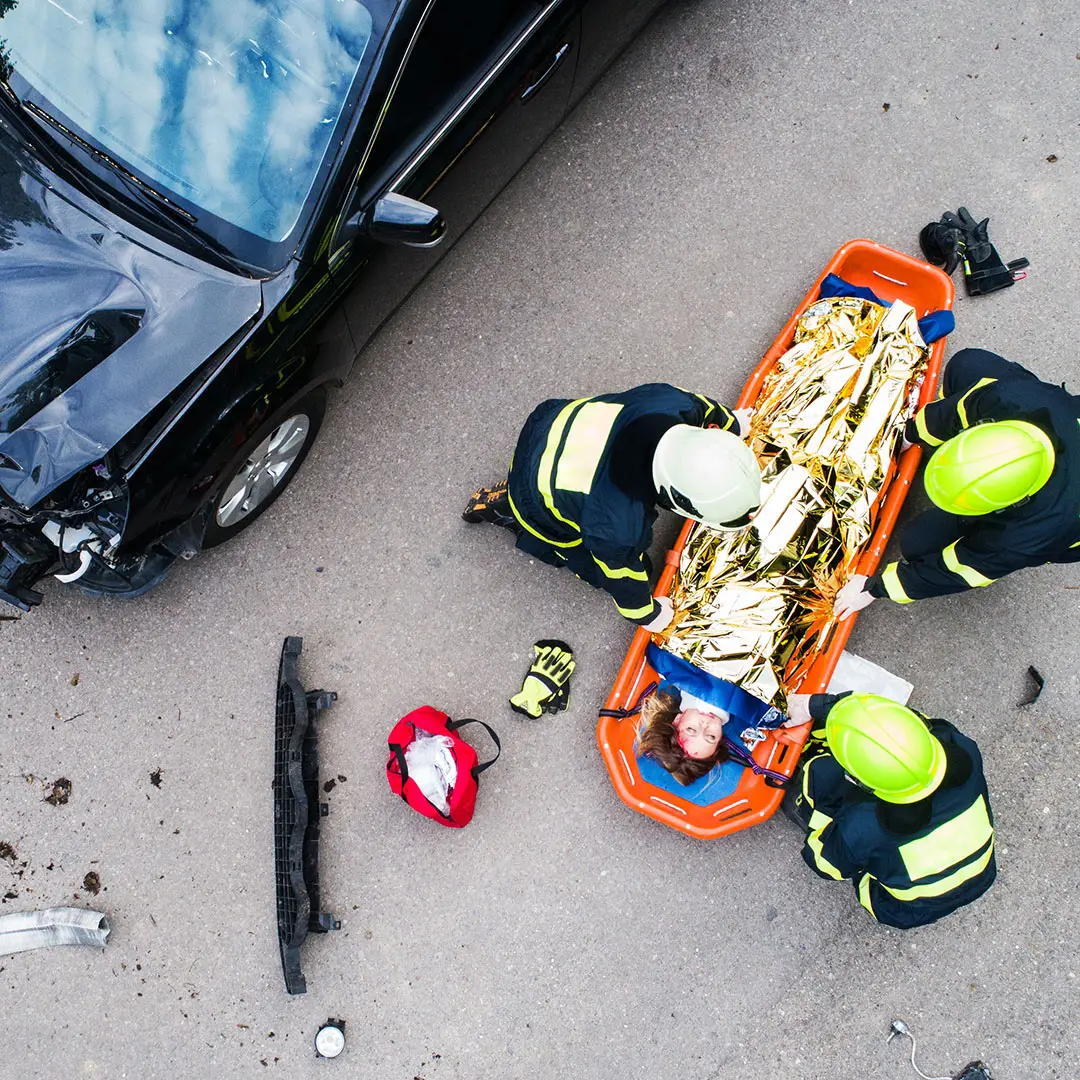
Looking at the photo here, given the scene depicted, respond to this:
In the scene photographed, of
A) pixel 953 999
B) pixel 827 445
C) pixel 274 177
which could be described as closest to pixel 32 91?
pixel 274 177

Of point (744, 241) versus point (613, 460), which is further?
point (744, 241)

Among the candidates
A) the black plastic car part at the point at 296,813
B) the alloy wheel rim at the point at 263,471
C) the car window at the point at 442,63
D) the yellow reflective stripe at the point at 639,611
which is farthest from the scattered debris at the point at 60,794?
the car window at the point at 442,63

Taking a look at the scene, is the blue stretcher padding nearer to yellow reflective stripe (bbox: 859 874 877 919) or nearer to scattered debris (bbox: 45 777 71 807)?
yellow reflective stripe (bbox: 859 874 877 919)

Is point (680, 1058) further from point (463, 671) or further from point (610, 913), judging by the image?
point (463, 671)

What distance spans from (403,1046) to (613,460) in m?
2.77

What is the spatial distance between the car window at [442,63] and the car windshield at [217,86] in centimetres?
18

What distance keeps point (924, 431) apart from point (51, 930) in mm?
4202

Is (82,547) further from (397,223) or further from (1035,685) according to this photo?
(1035,685)

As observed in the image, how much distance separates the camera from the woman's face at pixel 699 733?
3.22 meters

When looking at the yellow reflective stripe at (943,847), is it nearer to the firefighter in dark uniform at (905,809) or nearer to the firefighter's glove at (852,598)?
the firefighter in dark uniform at (905,809)

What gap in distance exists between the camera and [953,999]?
366 centimetres

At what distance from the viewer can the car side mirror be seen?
111 inches

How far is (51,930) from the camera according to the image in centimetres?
362

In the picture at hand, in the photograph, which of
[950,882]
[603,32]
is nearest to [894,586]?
[950,882]
